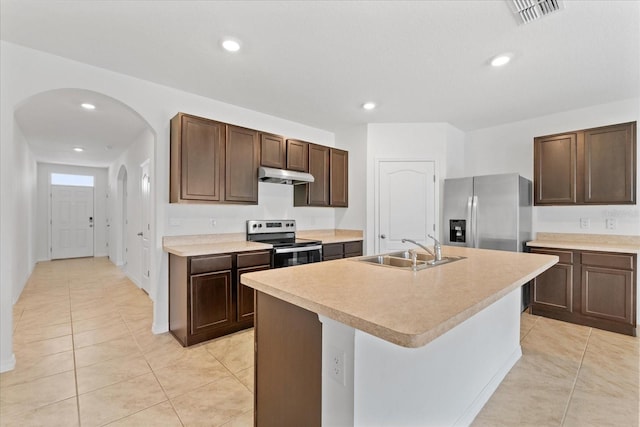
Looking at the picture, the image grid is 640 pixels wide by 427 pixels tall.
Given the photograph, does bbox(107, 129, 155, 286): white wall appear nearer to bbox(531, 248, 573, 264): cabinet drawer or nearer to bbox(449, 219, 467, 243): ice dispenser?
bbox(449, 219, 467, 243): ice dispenser

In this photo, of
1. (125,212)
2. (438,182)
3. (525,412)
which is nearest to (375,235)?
(438,182)

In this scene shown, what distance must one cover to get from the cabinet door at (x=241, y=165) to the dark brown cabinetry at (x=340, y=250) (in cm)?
116

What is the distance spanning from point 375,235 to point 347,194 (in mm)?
786

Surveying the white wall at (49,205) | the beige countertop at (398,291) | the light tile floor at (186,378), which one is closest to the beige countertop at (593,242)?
the light tile floor at (186,378)

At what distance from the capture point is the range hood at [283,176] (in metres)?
3.39

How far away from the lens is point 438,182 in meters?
4.21

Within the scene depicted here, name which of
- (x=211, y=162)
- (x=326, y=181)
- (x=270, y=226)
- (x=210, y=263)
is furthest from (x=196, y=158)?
(x=326, y=181)

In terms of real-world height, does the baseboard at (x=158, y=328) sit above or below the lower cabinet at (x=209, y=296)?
below

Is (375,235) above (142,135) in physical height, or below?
below

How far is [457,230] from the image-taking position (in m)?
3.98

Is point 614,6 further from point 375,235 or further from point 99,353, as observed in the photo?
point 99,353

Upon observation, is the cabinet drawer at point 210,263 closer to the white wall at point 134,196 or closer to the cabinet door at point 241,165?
the cabinet door at point 241,165

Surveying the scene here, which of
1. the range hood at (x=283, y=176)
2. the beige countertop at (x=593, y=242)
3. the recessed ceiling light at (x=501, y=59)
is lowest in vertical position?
the beige countertop at (x=593, y=242)

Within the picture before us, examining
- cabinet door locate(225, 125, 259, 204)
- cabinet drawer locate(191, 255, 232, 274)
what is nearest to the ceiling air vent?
cabinet door locate(225, 125, 259, 204)
